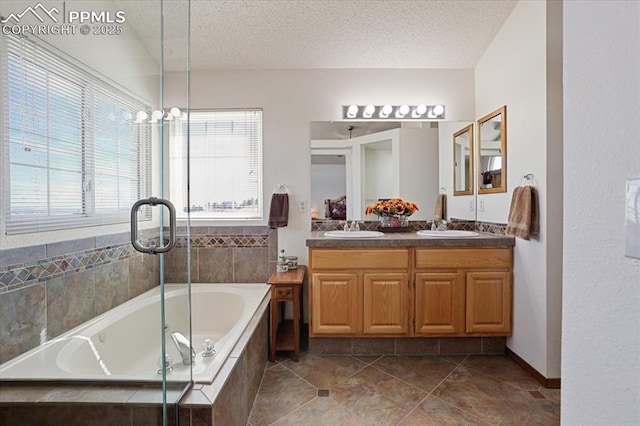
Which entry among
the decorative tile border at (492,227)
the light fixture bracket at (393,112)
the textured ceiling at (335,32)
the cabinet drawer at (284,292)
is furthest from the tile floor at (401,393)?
the textured ceiling at (335,32)

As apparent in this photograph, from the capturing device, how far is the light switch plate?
48cm

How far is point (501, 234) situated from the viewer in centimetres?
249

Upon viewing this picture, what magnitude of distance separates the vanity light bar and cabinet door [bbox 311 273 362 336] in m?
1.54

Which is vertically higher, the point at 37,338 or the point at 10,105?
the point at 10,105

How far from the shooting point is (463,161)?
286 cm

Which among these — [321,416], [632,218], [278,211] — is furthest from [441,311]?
[632,218]

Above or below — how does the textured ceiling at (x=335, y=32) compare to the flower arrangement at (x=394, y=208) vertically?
above

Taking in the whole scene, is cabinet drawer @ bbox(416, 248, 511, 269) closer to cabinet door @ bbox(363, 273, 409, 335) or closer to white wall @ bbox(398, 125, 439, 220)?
cabinet door @ bbox(363, 273, 409, 335)

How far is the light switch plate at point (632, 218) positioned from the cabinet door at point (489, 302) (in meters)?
2.05

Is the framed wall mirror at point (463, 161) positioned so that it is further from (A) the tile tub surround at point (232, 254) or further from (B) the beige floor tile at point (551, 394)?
(A) the tile tub surround at point (232, 254)

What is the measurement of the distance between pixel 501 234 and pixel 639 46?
7.53 feet

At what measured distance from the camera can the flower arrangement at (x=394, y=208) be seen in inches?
112

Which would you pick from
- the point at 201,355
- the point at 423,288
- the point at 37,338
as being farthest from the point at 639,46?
the point at 37,338

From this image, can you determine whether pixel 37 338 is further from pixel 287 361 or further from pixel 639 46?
pixel 639 46
